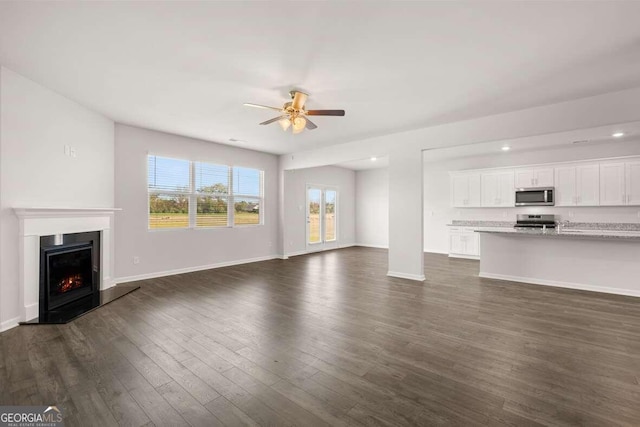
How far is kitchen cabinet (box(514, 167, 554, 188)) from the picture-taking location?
259 inches

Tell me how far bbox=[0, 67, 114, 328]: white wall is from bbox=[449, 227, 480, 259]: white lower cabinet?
815cm

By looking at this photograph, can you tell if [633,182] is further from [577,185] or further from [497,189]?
[497,189]

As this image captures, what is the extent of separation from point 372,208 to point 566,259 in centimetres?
601

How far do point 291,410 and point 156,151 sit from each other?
5.39m

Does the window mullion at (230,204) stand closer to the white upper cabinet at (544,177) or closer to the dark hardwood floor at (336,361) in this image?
the dark hardwood floor at (336,361)

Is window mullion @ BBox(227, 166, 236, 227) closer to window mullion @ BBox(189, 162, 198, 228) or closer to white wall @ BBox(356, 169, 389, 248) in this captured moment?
window mullion @ BBox(189, 162, 198, 228)

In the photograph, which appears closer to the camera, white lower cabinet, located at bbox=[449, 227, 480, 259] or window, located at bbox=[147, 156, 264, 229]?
window, located at bbox=[147, 156, 264, 229]

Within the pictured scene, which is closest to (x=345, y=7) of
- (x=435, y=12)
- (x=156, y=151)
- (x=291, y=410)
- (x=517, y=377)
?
(x=435, y=12)

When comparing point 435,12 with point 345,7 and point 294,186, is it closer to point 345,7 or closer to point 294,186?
point 345,7

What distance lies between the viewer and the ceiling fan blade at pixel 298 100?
11.5 feet

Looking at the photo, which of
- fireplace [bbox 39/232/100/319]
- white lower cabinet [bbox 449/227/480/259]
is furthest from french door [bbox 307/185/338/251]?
fireplace [bbox 39/232/100/319]

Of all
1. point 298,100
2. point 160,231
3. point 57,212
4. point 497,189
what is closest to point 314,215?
point 160,231

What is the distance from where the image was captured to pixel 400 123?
16.1 feet

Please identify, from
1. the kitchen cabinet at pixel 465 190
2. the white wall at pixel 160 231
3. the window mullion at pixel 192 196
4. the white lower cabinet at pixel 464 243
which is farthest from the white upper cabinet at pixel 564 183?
the window mullion at pixel 192 196
